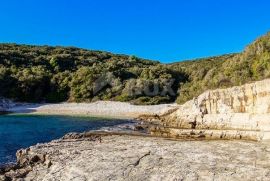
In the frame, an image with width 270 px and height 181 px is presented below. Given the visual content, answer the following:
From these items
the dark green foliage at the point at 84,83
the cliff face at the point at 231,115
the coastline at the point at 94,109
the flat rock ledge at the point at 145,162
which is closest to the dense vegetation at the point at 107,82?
the dark green foliage at the point at 84,83

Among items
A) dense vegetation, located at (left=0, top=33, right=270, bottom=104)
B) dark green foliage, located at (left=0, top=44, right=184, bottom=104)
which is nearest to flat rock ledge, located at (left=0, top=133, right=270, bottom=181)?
dense vegetation, located at (left=0, top=33, right=270, bottom=104)

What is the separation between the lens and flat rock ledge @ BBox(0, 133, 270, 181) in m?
14.5

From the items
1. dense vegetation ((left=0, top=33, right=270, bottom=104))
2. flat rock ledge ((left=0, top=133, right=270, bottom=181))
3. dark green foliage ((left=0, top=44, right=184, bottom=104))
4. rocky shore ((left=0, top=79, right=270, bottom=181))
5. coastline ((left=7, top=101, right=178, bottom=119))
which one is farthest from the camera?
dark green foliage ((left=0, top=44, right=184, bottom=104))

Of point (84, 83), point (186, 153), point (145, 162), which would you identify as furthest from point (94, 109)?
point (145, 162)

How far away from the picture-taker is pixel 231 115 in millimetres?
25438

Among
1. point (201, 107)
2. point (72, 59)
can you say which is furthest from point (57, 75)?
point (201, 107)

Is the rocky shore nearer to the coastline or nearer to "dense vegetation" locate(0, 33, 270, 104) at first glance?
the coastline

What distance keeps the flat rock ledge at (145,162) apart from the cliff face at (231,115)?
2.55m

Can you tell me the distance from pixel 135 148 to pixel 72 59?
76.8 meters

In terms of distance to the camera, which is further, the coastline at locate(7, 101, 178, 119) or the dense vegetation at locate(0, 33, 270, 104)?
the dense vegetation at locate(0, 33, 270, 104)

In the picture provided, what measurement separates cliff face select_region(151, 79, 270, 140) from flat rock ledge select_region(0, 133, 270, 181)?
101 inches

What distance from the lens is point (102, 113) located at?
5609cm

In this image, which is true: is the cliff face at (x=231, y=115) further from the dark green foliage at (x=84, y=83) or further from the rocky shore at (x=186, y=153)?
the dark green foliage at (x=84, y=83)

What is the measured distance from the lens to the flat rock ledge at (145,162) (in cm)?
1448
